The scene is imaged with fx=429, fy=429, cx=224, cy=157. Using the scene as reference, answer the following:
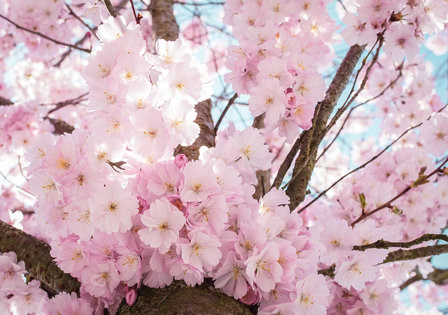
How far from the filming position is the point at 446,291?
7.41 metres

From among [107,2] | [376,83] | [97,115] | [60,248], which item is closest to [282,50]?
[107,2]

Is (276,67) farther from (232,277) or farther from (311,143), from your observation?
(232,277)

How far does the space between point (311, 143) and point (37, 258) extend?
42.7 inches

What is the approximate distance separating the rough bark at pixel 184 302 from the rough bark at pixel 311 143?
531mm

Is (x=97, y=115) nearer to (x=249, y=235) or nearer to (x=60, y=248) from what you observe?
(x=60, y=248)

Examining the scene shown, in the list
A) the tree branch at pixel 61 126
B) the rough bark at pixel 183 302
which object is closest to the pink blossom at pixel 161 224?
the rough bark at pixel 183 302

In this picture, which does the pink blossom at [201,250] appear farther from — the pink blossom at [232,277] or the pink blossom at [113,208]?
the pink blossom at [113,208]

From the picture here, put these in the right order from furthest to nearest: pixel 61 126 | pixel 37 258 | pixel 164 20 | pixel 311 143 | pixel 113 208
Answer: pixel 61 126 → pixel 164 20 → pixel 311 143 → pixel 37 258 → pixel 113 208

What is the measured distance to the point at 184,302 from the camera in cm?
116

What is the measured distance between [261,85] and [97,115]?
59 cm

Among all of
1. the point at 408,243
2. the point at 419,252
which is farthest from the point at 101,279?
the point at 419,252

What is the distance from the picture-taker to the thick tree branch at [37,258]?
4.35ft

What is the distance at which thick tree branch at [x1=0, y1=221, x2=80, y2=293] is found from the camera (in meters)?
1.33

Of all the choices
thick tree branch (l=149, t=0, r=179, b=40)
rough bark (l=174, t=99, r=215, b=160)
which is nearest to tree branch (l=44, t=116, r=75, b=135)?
thick tree branch (l=149, t=0, r=179, b=40)
